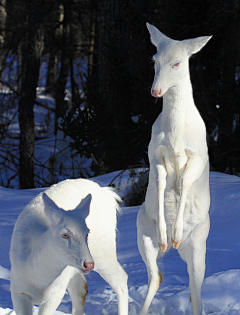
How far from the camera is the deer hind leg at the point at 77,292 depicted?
322cm

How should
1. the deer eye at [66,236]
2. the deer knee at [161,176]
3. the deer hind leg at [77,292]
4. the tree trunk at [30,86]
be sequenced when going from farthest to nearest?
the tree trunk at [30,86], the deer hind leg at [77,292], the deer knee at [161,176], the deer eye at [66,236]

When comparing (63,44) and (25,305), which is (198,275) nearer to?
(25,305)

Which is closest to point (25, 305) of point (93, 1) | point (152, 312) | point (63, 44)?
point (152, 312)

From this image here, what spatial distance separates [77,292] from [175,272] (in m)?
1.14

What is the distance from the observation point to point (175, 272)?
395 centimetres

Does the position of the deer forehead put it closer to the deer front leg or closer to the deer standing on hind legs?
the deer standing on hind legs

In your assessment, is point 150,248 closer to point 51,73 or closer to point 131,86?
point 131,86

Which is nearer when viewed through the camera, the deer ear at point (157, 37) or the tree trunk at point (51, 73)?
the deer ear at point (157, 37)

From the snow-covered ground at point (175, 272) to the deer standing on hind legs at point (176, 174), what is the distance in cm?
49

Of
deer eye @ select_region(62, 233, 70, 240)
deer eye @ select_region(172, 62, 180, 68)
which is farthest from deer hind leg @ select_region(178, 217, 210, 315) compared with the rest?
deer eye @ select_region(172, 62, 180, 68)

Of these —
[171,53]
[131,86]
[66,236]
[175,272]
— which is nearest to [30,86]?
[131,86]

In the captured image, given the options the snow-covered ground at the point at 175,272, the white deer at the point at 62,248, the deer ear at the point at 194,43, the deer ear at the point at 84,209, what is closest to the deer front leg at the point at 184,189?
the white deer at the point at 62,248

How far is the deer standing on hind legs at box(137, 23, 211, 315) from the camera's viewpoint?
109 inches

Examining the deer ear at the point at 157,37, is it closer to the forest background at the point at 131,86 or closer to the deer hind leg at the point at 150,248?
the deer hind leg at the point at 150,248
